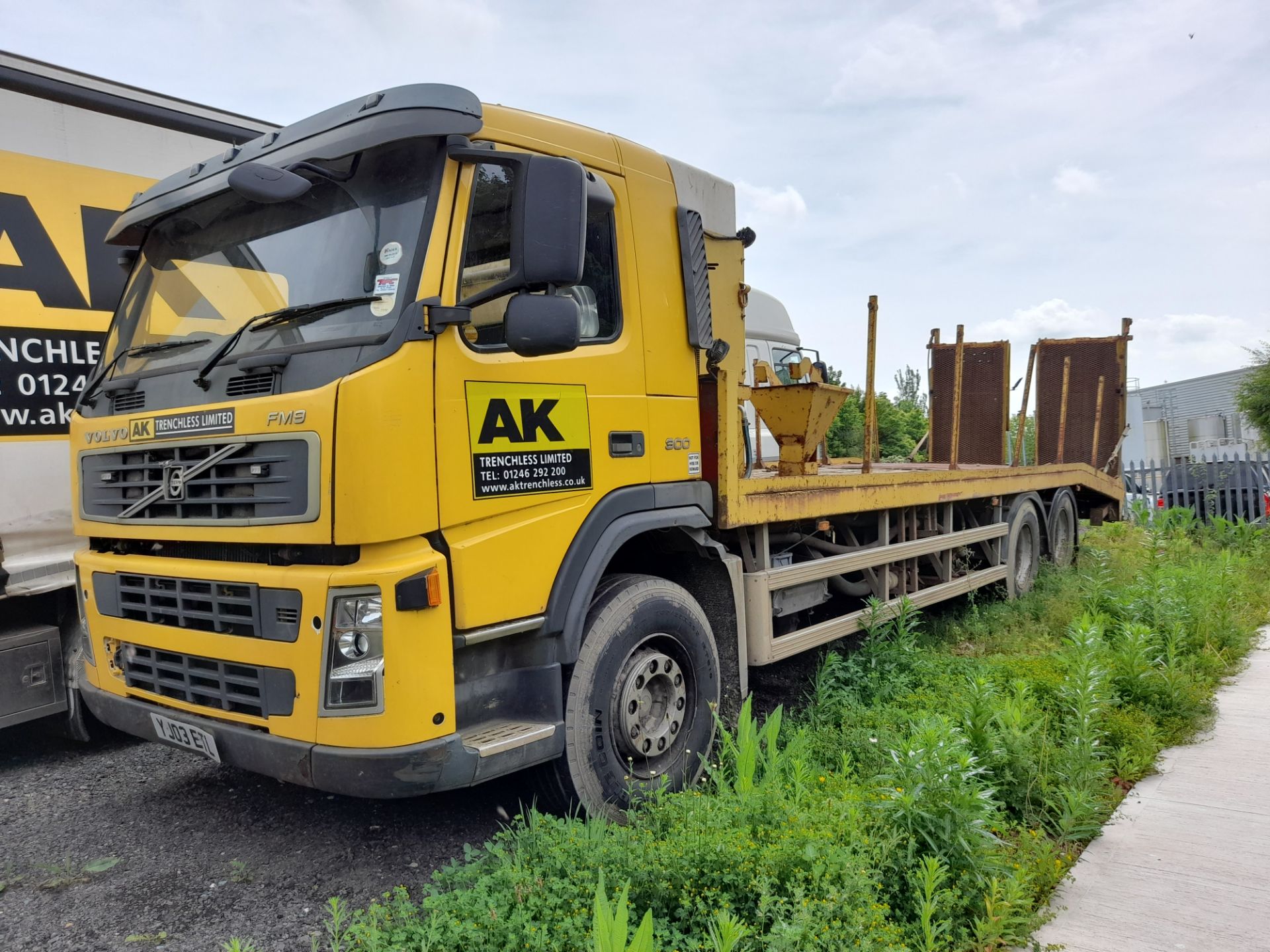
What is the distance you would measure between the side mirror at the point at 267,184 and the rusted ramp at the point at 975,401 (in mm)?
7003

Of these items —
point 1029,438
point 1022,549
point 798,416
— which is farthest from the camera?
point 1029,438

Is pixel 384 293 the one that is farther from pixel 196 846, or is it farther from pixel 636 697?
pixel 196 846

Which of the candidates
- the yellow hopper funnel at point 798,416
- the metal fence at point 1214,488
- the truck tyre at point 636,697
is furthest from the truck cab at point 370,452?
the metal fence at point 1214,488

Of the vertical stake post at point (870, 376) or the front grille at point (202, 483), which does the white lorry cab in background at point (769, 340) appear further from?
the front grille at point (202, 483)

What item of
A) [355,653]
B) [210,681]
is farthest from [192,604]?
[355,653]

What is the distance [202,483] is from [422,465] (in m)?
0.83

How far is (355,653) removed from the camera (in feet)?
9.59

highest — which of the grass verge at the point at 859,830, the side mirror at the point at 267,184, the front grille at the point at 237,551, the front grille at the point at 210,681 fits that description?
the side mirror at the point at 267,184

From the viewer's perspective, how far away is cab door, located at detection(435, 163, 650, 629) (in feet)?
10.2

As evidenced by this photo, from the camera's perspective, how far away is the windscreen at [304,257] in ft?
10.3

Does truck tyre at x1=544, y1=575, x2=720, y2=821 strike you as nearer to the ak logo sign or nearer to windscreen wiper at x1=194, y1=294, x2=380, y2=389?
the ak logo sign

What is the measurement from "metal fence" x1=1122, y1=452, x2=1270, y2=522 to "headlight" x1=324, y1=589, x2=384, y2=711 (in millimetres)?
12248

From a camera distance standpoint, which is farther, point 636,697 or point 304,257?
point 636,697

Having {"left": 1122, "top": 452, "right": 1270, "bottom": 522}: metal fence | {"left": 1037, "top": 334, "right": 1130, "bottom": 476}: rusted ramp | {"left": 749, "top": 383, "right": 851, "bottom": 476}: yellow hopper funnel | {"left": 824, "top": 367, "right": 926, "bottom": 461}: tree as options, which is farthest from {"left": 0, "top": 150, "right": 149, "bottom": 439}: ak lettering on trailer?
{"left": 1122, "top": 452, "right": 1270, "bottom": 522}: metal fence
